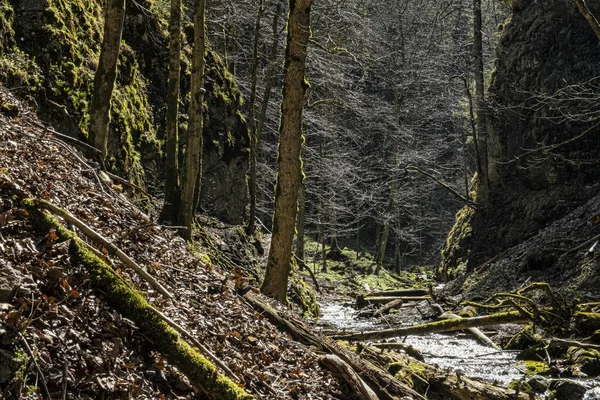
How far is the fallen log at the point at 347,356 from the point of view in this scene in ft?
21.1

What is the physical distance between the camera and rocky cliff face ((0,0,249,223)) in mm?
9523

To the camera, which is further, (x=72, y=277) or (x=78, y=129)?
(x=78, y=129)

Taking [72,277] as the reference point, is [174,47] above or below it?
above

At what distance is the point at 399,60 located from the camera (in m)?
35.2

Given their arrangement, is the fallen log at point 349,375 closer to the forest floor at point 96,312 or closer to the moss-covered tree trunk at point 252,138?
the forest floor at point 96,312

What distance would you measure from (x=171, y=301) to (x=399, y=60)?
32.3 m

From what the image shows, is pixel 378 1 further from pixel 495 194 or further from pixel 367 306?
pixel 367 306

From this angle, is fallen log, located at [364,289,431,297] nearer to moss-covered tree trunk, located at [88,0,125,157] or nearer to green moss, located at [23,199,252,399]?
moss-covered tree trunk, located at [88,0,125,157]

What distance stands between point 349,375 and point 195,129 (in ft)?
21.7

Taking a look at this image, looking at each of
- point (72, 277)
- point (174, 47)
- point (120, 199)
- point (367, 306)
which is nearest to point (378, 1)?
point (367, 306)

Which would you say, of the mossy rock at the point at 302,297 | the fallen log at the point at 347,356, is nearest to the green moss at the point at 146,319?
the fallen log at the point at 347,356

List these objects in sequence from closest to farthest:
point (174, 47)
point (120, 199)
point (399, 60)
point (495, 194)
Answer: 1. point (120, 199)
2. point (174, 47)
3. point (495, 194)
4. point (399, 60)

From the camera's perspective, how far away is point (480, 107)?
2123 centimetres

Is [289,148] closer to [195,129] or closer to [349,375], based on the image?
[195,129]
